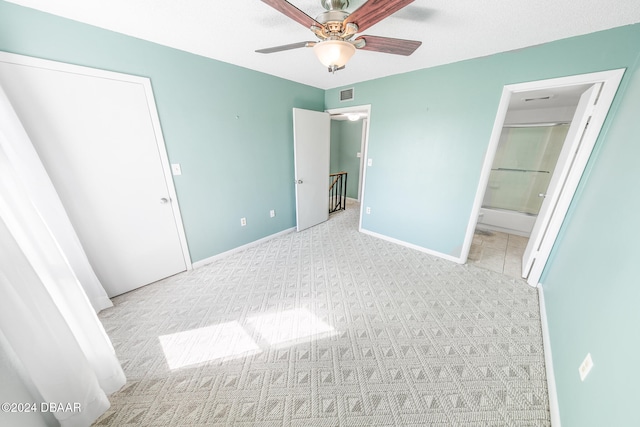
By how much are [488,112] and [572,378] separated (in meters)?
2.23

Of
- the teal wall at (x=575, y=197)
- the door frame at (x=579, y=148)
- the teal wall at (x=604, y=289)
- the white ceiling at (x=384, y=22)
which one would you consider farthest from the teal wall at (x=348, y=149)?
the teal wall at (x=604, y=289)

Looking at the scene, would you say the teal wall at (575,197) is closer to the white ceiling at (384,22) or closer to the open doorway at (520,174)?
the white ceiling at (384,22)

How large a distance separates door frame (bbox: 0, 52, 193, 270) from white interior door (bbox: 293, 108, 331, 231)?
5.26 ft

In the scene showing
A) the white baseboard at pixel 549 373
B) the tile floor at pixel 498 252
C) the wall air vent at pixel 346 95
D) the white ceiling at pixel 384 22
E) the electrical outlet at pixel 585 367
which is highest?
the white ceiling at pixel 384 22

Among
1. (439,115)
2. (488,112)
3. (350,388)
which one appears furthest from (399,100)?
(350,388)

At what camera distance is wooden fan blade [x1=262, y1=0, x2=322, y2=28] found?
968 mm

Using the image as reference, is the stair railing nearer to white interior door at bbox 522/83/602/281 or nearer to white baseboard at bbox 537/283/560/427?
white interior door at bbox 522/83/602/281

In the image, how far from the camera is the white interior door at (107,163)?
1.49 meters

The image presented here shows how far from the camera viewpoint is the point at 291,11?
1.04 metres

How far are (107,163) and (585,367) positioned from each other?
3487mm

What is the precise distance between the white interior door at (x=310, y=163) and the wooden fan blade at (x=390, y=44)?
171cm

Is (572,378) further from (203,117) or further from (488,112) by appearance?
(203,117)

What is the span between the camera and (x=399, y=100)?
2615 millimetres

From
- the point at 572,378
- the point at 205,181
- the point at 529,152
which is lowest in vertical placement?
the point at 572,378
